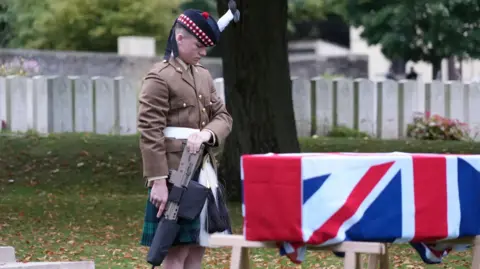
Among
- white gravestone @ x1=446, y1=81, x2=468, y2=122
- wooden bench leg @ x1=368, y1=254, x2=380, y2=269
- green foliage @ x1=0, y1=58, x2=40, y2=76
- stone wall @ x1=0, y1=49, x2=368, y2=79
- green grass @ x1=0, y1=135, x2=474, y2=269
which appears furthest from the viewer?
stone wall @ x1=0, y1=49, x2=368, y2=79

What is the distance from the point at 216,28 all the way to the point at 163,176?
2.86ft

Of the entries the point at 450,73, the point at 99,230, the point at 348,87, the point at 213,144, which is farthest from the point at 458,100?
the point at 450,73

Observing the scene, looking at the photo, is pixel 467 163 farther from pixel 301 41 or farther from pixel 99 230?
pixel 301 41

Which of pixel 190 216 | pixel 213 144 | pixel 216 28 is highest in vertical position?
pixel 216 28

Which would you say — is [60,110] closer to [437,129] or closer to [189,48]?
[437,129]

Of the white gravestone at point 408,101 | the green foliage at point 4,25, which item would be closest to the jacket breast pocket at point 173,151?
the white gravestone at point 408,101

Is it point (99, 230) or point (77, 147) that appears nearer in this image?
point (99, 230)

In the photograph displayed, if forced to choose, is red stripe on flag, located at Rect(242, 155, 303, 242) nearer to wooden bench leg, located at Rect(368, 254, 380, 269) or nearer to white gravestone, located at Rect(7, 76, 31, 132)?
wooden bench leg, located at Rect(368, 254, 380, 269)

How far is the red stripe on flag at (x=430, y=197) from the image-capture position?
17.5ft

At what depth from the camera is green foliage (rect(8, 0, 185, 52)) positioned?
109ft

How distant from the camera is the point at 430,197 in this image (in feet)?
17.7

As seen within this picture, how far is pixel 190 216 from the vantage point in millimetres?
6043

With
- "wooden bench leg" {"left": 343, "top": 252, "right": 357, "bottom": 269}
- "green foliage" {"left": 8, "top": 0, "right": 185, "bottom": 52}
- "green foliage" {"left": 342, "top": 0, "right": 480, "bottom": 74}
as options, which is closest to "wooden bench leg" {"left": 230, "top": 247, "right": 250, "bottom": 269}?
"wooden bench leg" {"left": 343, "top": 252, "right": 357, "bottom": 269}

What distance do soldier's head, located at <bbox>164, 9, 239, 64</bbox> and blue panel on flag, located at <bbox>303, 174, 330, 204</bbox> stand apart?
1249 mm
